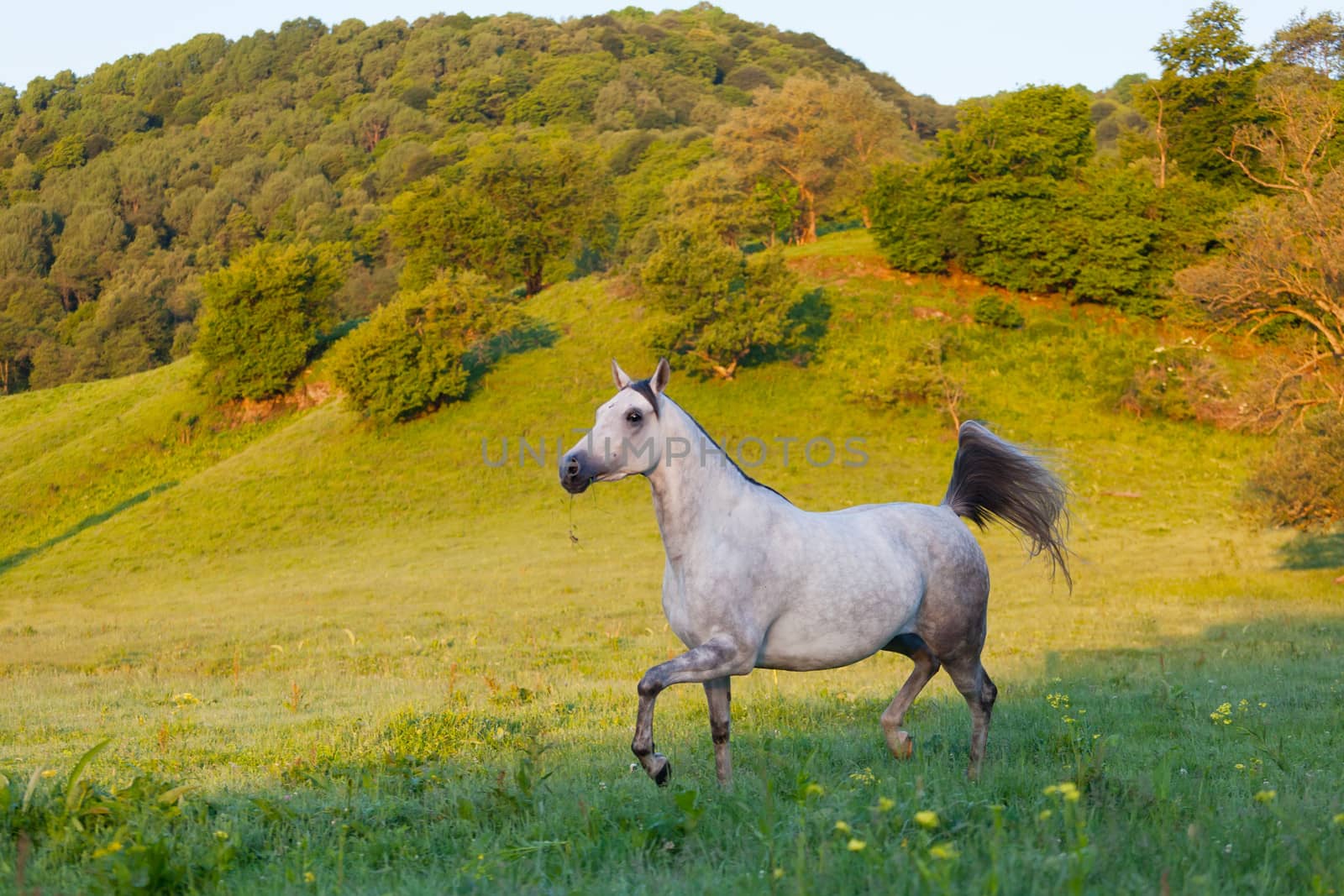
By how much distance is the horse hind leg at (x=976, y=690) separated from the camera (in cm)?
739

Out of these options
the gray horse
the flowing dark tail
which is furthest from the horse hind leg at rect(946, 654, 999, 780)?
the flowing dark tail

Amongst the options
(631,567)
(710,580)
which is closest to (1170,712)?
(710,580)

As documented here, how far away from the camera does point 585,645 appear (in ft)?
59.4

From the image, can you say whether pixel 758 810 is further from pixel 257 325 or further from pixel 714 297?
pixel 257 325

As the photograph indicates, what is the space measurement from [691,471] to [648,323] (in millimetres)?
42396

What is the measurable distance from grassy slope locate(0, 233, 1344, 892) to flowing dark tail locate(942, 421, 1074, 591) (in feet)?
2.29

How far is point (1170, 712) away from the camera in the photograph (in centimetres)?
962

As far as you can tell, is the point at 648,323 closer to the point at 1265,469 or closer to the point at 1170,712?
the point at 1265,469

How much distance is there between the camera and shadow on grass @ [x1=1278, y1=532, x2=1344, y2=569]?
26.4 meters

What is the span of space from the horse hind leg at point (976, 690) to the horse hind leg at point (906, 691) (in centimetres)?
17

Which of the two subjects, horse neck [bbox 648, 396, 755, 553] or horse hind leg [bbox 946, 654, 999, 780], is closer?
horse neck [bbox 648, 396, 755, 553]

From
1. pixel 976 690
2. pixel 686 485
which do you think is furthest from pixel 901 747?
pixel 686 485

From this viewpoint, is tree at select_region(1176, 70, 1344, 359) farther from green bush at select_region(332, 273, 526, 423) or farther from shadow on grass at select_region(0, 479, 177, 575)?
shadow on grass at select_region(0, 479, 177, 575)

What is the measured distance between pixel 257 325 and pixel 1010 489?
168 ft
